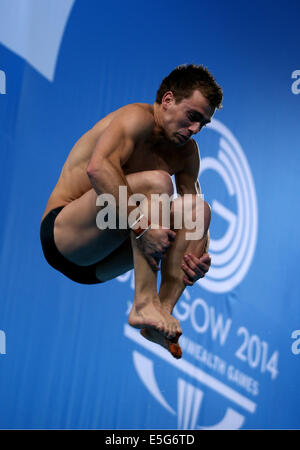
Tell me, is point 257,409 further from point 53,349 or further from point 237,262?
point 53,349

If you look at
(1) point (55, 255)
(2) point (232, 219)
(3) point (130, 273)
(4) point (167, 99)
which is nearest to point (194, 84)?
(4) point (167, 99)

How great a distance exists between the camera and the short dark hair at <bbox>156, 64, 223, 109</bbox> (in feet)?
5.76

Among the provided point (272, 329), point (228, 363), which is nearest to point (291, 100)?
point (272, 329)

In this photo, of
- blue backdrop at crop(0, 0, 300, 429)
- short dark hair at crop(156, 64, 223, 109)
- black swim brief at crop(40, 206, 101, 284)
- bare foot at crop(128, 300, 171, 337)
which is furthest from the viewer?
blue backdrop at crop(0, 0, 300, 429)

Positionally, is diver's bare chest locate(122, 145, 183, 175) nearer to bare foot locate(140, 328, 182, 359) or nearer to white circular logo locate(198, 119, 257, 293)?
bare foot locate(140, 328, 182, 359)

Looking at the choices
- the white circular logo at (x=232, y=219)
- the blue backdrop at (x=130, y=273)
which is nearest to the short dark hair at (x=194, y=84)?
the blue backdrop at (x=130, y=273)

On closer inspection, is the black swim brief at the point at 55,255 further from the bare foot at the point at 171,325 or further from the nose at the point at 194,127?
the nose at the point at 194,127

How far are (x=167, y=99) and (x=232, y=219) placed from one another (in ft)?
5.95

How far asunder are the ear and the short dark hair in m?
0.01

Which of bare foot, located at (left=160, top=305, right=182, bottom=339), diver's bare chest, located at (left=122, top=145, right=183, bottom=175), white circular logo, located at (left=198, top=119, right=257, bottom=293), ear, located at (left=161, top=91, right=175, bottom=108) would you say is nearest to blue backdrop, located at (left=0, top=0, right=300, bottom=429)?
white circular logo, located at (left=198, top=119, right=257, bottom=293)

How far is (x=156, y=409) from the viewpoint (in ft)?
10.4

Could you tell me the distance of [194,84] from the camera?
69.4 inches

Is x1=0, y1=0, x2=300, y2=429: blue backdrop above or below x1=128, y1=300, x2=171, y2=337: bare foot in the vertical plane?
above

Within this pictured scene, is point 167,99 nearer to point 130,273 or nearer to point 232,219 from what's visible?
point 130,273
